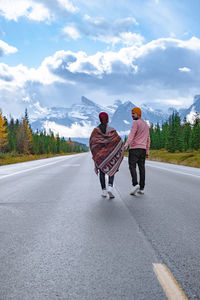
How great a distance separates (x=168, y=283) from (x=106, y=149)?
16.9 feet

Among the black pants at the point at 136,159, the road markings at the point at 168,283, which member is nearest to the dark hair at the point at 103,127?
the black pants at the point at 136,159

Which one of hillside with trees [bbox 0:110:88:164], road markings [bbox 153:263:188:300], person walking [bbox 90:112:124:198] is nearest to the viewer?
road markings [bbox 153:263:188:300]

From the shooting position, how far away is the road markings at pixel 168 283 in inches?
92.9

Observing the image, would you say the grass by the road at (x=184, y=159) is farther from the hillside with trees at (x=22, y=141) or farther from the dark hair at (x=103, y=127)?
the hillside with trees at (x=22, y=141)

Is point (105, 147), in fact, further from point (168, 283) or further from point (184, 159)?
point (184, 159)

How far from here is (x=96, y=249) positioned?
11.6 feet

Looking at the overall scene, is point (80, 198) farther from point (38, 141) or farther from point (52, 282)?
point (38, 141)

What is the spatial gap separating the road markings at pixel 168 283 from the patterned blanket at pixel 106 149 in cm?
457

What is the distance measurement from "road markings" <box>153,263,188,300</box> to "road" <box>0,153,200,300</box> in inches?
1.5

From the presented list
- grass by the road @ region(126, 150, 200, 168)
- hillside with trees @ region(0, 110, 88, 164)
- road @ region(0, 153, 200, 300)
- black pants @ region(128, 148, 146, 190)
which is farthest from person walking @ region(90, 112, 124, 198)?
hillside with trees @ region(0, 110, 88, 164)

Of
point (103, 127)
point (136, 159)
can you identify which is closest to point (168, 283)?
point (103, 127)

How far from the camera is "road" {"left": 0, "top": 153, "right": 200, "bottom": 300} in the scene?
250 centimetres

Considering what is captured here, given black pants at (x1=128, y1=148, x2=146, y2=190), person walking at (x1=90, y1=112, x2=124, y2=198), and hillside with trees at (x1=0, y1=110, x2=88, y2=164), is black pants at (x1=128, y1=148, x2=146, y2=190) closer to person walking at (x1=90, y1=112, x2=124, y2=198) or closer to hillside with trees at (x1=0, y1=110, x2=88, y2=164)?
person walking at (x1=90, y1=112, x2=124, y2=198)

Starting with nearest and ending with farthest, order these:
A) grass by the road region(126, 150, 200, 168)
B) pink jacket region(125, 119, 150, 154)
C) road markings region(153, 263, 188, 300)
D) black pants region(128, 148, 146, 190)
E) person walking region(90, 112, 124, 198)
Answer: road markings region(153, 263, 188, 300), person walking region(90, 112, 124, 198), black pants region(128, 148, 146, 190), pink jacket region(125, 119, 150, 154), grass by the road region(126, 150, 200, 168)
